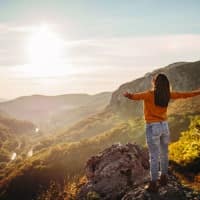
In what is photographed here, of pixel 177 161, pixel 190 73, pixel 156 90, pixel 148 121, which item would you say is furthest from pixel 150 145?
pixel 190 73

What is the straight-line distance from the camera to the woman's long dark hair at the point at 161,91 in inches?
504

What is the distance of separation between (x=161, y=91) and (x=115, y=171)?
6.35 meters

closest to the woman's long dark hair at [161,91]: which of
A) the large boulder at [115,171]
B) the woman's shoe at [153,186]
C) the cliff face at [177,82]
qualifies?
the woman's shoe at [153,186]

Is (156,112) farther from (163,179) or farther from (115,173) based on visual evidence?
(115,173)

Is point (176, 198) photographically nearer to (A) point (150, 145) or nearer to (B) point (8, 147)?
(A) point (150, 145)

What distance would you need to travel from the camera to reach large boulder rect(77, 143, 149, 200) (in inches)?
682

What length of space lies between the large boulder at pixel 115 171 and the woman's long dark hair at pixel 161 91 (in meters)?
5.23

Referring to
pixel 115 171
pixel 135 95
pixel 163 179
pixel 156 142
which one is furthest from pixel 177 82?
pixel 135 95

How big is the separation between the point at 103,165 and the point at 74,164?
33213 mm

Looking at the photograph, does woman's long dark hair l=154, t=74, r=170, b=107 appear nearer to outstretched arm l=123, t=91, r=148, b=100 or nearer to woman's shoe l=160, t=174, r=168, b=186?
outstretched arm l=123, t=91, r=148, b=100

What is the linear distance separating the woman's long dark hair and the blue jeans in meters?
0.73

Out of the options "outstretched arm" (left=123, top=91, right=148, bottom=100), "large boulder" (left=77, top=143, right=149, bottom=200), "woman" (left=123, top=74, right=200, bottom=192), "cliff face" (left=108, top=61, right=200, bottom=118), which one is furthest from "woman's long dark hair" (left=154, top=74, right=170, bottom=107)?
"cliff face" (left=108, top=61, right=200, bottom=118)

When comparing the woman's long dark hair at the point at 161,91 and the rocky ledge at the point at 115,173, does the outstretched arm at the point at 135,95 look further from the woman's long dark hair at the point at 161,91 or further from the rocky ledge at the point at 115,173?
the rocky ledge at the point at 115,173

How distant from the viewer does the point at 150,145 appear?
1309 cm
